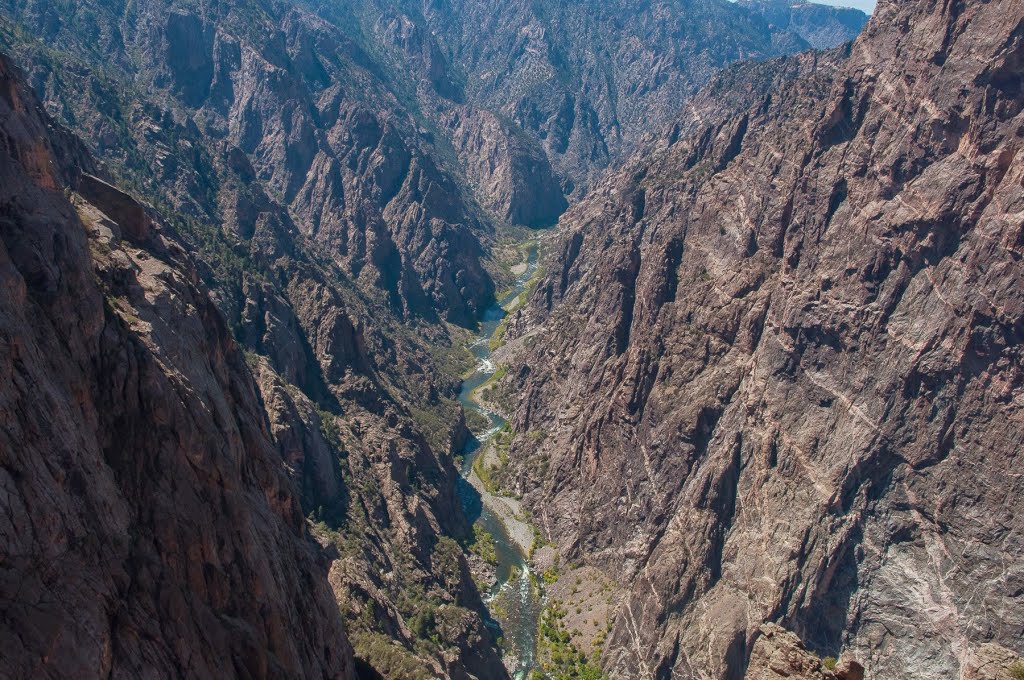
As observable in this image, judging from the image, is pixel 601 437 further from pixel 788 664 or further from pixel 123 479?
pixel 123 479

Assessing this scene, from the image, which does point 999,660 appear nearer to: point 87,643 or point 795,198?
point 87,643

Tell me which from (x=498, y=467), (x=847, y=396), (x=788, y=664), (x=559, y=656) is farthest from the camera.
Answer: (x=498, y=467)

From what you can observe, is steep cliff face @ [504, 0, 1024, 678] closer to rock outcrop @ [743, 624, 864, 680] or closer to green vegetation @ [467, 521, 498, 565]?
green vegetation @ [467, 521, 498, 565]

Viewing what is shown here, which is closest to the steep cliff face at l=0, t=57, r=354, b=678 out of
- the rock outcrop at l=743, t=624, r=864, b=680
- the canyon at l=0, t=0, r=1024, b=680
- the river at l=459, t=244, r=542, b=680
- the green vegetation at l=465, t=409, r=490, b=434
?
the canyon at l=0, t=0, r=1024, b=680

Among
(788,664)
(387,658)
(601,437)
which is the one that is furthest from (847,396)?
(788,664)

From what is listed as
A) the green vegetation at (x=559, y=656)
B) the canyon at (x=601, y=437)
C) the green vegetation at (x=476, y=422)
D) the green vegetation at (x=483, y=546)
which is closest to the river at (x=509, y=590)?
the canyon at (x=601, y=437)
